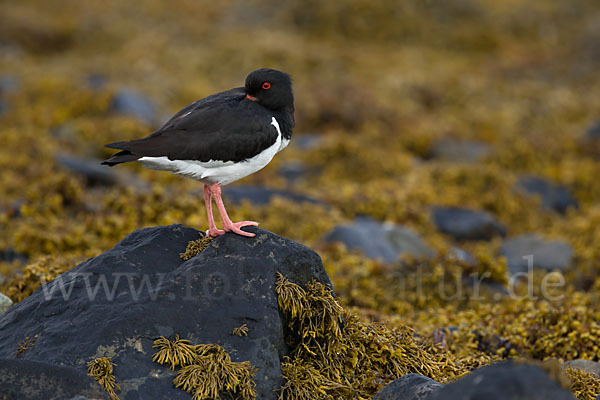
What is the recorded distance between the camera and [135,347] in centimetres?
499

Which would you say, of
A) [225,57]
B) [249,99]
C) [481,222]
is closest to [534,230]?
[481,222]

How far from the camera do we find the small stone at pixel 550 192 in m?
15.4

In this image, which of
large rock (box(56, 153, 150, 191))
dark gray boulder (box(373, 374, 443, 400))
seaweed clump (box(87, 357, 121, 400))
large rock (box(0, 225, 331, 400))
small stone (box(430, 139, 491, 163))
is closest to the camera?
seaweed clump (box(87, 357, 121, 400))

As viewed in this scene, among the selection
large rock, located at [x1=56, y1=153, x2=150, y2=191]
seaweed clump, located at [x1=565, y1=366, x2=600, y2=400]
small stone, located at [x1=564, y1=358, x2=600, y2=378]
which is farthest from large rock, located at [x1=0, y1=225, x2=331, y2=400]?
large rock, located at [x1=56, y1=153, x2=150, y2=191]

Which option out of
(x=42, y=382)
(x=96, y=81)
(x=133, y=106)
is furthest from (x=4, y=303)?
(x=96, y=81)

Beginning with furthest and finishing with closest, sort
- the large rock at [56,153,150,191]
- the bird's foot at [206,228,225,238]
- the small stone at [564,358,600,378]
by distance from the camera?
1. the large rock at [56,153,150,191]
2. the small stone at [564,358,600,378]
3. the bird's foot at [206,228,225,238]

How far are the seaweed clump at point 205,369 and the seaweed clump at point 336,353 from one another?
41 centimetres

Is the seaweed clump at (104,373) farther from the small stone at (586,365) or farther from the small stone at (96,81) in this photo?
the small stone at (96,81)

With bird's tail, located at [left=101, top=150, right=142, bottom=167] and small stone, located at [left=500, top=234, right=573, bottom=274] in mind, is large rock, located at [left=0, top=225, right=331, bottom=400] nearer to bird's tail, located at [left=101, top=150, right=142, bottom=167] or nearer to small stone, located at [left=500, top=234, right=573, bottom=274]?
bird's tail, located at [left=101, top=150, right=142, bottom=167]

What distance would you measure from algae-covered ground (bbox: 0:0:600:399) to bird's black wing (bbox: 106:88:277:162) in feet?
8.15

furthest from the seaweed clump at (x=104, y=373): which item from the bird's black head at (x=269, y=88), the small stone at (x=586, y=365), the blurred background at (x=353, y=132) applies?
the small stone at (x=586, y=365)

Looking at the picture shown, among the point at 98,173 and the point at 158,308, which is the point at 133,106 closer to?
the point at 98,173

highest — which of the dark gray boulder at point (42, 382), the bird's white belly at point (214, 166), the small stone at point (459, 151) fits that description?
the bird's white belly at point (214, 166)

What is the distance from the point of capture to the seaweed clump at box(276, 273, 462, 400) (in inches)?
213
